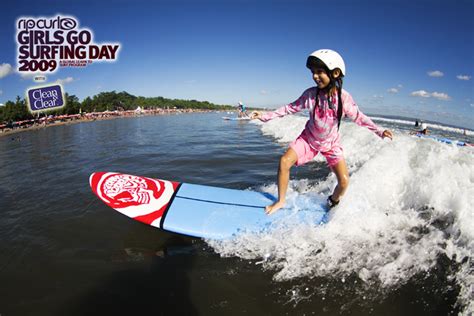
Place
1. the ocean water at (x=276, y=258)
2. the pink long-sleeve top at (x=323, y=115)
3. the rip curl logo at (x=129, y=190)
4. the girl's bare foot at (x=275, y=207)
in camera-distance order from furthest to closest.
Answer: the rip curl logo at (x=129, y=190) < the girl's bare foot at (x=275, y=207) < the pink long-sleeve top at (x=323, y=115) < the ocean water at (x=276, y=258)

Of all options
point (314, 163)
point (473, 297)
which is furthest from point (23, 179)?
point (473, 297)

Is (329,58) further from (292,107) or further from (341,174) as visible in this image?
(341,174)

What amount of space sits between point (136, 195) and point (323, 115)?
329cm

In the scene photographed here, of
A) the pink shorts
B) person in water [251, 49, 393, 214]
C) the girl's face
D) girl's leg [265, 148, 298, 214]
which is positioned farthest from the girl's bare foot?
the girl's face

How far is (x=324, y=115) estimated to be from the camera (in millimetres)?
3402

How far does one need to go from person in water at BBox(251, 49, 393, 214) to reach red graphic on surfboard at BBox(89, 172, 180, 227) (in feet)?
5.99

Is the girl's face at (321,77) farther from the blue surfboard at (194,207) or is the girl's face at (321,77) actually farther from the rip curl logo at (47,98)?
the rip curl logo at (47,98)

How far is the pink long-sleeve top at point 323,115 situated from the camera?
11.1 ft

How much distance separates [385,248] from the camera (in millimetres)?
3225

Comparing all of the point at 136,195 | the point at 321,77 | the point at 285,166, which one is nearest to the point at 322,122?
the point at 321,77

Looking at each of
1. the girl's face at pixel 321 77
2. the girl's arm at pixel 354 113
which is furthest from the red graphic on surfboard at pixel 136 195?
the girl's arm at pixel 354 113

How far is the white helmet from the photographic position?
3033mm

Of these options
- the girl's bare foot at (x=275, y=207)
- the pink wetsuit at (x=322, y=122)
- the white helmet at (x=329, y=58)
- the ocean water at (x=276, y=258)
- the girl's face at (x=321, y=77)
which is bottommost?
the ocean water at (x=276, y=258)

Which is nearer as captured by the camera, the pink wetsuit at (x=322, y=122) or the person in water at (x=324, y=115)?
the person in water at (x=324, y=115)
